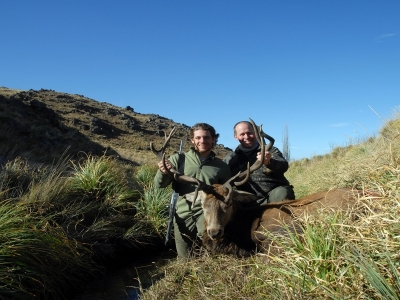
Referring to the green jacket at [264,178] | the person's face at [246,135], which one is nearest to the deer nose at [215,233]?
the green jacket at [264,178]

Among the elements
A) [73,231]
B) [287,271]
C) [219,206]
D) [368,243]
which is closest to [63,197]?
[73,231]

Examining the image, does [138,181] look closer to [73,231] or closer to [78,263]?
[73,231]

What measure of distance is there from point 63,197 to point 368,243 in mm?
6347

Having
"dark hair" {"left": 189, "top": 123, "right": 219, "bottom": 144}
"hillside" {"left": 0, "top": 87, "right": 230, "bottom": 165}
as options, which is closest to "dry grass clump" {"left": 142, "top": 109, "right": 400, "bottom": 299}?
"dark hair" {"left": 189, "top": 123, "right": 219, "bottom": 144}

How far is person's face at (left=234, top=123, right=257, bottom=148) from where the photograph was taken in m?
6.92

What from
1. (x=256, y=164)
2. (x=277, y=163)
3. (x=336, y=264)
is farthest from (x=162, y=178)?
(x=336, y=264)

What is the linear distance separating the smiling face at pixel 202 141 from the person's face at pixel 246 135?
0.84 metres

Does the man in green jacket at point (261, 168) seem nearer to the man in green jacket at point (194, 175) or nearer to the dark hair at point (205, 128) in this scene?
the man in green jacket at point (194, 175)

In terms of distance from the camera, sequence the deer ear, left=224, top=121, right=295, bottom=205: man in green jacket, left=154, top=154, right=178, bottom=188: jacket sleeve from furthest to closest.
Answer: left=224, top=121, right=295, bottom=205: man in green jacket
left=154, top=154, right=178, bottom=188: jacket sleeve
the deer ear

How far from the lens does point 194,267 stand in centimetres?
502

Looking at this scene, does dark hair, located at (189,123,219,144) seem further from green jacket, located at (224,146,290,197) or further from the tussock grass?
the tussock grass

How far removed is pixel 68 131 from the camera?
34.1m

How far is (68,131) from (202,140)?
30470mm

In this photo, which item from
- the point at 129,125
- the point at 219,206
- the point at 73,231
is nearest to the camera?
the point at 219,206
